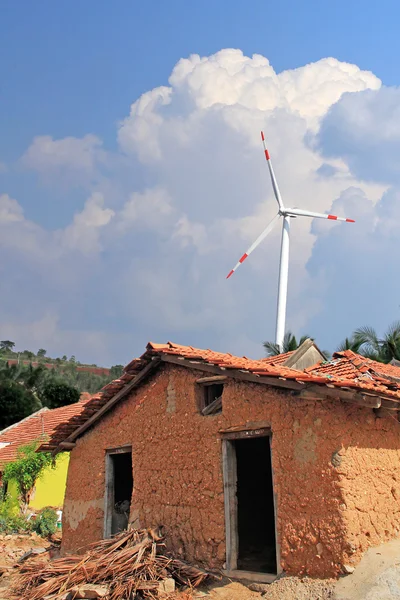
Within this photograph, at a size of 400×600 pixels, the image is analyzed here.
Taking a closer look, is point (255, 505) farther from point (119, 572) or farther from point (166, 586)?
point (119, 572)

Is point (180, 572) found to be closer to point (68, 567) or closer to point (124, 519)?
point (68, 567)

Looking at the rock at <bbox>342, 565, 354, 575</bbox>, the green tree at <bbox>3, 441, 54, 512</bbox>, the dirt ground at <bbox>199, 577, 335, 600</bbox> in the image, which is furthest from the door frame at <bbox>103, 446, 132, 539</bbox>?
the green tree at <bbox>3, 441, 54, 512</bbox>

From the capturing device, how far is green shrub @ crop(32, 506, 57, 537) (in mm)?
17859

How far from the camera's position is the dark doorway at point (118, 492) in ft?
38.0

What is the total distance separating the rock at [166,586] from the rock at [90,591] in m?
0.76

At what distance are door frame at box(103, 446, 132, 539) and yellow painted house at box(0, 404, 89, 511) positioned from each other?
17.4ft

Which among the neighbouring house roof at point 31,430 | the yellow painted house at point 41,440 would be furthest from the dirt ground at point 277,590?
the neighbouring house roof at point 31,430

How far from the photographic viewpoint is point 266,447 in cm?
1292

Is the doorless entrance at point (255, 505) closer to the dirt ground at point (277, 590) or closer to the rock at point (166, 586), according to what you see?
the dirt ground at point (277, 590)

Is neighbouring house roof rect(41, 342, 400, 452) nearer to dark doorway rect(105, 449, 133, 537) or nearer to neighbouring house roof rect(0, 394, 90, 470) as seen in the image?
dark doorway rect(105, 449, 133, 537)

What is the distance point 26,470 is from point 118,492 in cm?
788

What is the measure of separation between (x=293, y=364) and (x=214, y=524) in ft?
19.5

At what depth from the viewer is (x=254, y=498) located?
1256 centimetres

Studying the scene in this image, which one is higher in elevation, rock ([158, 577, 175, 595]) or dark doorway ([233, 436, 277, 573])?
dark doorway ([233, 436, 277, 573])
